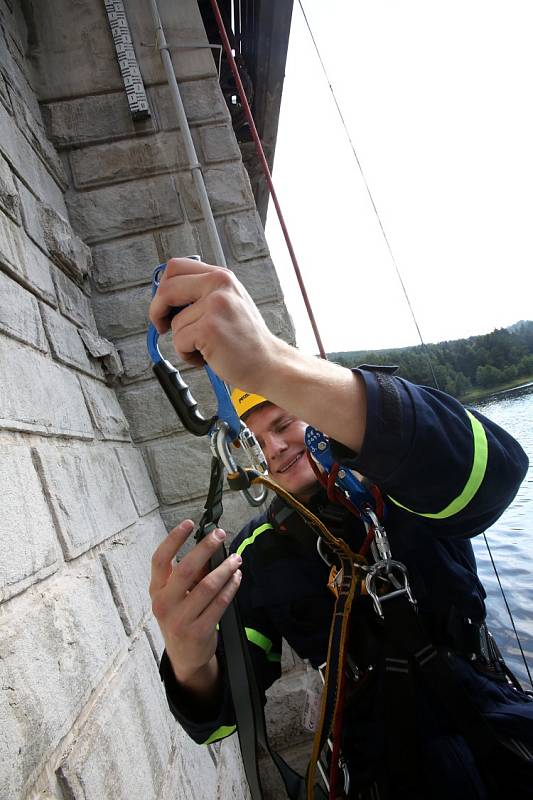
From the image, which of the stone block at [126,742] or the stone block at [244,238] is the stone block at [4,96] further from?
the stone block at [126,742]

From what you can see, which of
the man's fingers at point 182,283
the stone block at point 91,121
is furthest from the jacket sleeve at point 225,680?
the stone block at point 91,121

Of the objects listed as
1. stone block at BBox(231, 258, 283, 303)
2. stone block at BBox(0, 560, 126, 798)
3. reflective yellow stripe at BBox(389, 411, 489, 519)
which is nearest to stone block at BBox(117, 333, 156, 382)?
stone block at BBox(231, 258, 283, 303)

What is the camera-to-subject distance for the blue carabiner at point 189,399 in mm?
790

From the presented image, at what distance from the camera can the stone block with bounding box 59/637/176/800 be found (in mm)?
735

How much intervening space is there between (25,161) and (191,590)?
1.46 meters

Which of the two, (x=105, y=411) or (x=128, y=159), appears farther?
(x=128, y=159)

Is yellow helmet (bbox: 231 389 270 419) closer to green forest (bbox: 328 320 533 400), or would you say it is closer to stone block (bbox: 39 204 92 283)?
stone block (bbox: 39 204 92 283)

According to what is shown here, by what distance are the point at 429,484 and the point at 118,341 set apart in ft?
5.08

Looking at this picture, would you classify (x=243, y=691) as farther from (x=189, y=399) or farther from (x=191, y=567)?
(x=189, y=399)

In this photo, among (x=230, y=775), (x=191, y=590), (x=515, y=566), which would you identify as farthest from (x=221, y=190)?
(x=515, y=566)

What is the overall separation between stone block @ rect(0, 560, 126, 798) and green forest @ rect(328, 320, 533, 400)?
265 centimetres

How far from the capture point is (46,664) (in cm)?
72

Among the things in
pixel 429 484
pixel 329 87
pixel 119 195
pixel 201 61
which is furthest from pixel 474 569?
pixel 201 61

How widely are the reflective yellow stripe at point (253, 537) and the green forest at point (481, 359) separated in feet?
6.63
